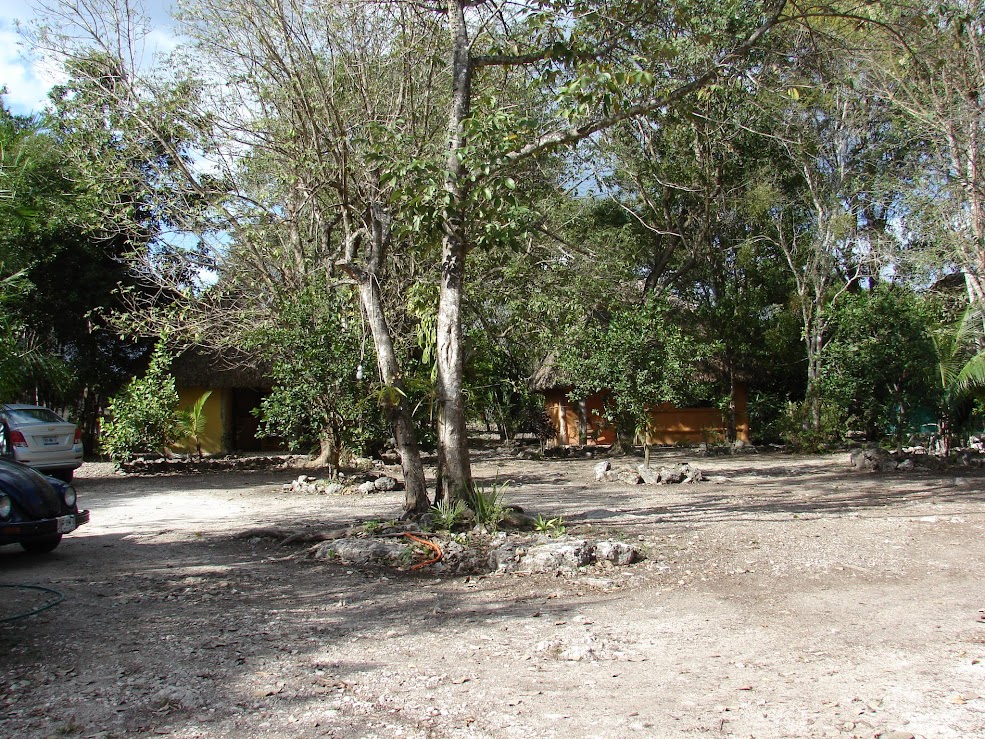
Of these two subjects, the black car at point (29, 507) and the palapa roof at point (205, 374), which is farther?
the palapa roof at point (205, 374)

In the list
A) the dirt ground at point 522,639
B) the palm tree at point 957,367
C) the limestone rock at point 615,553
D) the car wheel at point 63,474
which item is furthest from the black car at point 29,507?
the palm tree at point 957,367

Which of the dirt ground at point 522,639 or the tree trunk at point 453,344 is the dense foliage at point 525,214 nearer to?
the tree trunk at point 453,344

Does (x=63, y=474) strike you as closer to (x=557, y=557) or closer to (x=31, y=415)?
(x=31, y=415)

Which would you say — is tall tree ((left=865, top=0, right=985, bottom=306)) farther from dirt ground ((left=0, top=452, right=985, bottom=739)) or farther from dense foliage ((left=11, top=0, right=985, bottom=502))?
dirt ground ((left=0, top=452, right=985, bottom=739))

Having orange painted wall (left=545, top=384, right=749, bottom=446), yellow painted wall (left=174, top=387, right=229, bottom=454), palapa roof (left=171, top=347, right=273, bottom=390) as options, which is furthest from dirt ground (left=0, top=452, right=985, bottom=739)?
orange painted wall (left=545, top=384, right=749, bottom=446)

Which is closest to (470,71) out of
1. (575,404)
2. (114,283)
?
(114,283)

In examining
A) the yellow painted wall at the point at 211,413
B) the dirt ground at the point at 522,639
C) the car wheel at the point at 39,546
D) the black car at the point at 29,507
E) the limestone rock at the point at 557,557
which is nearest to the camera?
the dirt ground at the point at 522,639

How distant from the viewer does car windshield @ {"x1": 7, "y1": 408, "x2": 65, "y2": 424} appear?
13.8 m

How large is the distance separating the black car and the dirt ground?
40cm

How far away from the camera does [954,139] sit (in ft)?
43.1

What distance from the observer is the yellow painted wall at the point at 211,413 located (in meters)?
22.6

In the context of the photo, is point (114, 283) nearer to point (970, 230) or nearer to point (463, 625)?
point (463, 625)

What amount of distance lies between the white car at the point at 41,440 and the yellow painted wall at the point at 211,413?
8003 millimetres

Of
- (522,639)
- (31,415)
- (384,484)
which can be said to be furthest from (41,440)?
(522,639)
